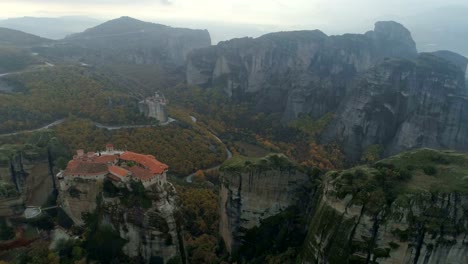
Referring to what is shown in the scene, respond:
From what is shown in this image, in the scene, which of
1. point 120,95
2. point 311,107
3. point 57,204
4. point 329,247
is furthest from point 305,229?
point 311,107

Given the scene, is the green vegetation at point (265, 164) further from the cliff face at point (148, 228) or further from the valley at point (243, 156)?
the cliff face at point (148, 228)

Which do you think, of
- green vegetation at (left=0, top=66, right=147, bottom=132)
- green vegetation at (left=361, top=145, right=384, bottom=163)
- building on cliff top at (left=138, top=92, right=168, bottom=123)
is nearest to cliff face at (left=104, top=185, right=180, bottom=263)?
green vegetation at (left=0, top=66, right=147, bottom=132)

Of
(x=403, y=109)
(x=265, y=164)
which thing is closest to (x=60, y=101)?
(x=265, y=164)

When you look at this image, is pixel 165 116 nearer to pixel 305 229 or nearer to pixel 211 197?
pixel 211 197

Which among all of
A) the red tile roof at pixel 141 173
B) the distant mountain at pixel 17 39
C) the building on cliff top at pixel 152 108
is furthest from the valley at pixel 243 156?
the distant mountain at pixel 17 39

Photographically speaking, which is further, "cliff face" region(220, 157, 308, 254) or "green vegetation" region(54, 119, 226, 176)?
"green vegetation" region(54, 119, 226, 176)

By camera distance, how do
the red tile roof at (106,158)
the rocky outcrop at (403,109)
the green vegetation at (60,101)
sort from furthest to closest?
the rocky outcrop at (403,109)
the green vegetation at (60,101)
the red tile roof at (106,158)

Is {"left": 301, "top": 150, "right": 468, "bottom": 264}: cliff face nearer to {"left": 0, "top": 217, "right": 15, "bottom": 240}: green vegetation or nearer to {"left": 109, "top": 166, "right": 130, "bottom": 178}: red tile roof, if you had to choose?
{"left": 109, "top": 166, "right": 130, "bottom": 178}: red tile roof
